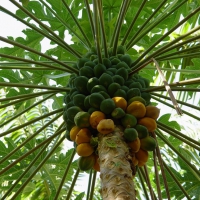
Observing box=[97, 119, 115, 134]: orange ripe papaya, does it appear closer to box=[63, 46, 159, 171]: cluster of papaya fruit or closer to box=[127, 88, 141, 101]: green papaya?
box=[63, 46, 159, 171]: cluster of papaya fruit

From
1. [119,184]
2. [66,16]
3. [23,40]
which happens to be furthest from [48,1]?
[119,184]

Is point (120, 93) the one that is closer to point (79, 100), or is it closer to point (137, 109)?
point (137, 109)

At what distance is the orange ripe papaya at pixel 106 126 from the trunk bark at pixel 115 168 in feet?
0.12

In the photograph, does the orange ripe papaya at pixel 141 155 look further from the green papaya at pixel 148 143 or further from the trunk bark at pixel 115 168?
the trunk bark at pixel 115 168

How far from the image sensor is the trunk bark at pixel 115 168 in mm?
2057

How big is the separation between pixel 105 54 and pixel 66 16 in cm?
128

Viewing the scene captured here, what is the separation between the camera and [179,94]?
509cm

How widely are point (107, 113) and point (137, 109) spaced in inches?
8.4

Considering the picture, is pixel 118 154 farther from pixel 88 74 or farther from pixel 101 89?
pixel 88 74

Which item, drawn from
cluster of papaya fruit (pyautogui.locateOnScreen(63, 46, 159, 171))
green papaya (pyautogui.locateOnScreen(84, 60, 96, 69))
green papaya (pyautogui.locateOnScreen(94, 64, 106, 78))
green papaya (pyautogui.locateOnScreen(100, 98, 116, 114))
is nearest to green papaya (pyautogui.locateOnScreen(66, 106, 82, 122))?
cluster of papaya fruit (pyautogui.locateOnScreen(63, 46, 159, 171))

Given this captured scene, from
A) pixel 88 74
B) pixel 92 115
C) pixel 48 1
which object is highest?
pixel 48 1

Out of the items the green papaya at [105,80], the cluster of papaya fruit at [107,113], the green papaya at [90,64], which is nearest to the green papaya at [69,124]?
the cluster of papaya fruit at [107,113]

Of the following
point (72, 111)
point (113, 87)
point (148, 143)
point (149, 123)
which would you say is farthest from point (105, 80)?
point (148, 143)

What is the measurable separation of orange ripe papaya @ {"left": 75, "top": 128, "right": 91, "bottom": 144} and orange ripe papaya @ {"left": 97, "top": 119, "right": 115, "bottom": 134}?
0.16m
